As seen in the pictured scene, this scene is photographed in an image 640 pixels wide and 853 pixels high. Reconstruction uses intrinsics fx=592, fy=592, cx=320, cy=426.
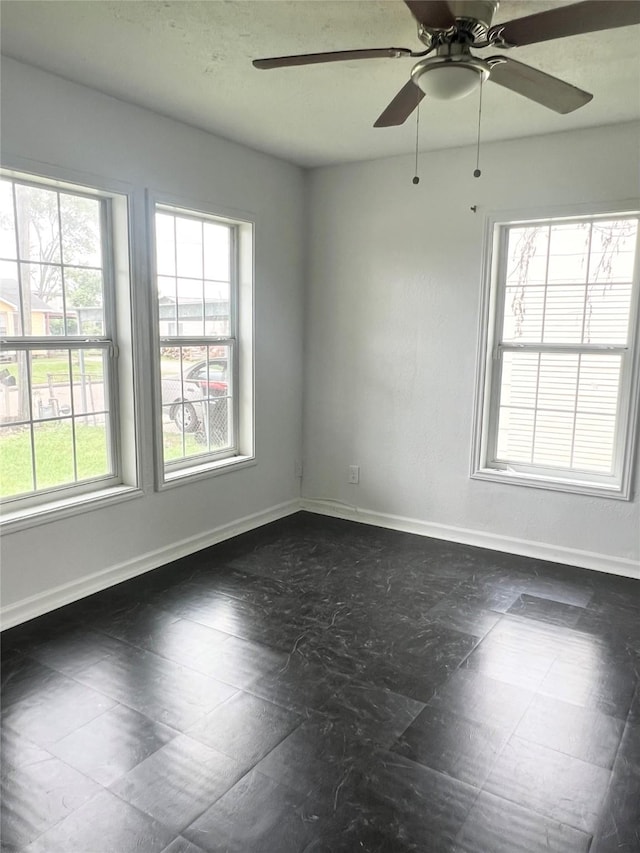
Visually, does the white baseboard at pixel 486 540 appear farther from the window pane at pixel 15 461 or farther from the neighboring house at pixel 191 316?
the window pane at pixel 15 461

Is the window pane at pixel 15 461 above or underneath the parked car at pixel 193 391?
underneath

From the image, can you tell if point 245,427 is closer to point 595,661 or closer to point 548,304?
point 548,304

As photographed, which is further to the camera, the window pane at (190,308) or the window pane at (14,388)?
the window pane at (190,308)

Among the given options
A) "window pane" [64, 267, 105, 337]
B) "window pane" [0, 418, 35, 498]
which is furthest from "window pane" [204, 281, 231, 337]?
"window pane" [0, 418, 35, 498]

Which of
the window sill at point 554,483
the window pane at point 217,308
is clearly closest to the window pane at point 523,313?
the window sill at point 554,483

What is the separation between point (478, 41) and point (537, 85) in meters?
0.33

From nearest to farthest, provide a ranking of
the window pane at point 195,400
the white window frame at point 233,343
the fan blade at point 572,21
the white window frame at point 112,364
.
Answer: the fan blade at point 572,21, the white window frame at point 112,364, the white window frame at point 233,343, the window pane at point 195,400

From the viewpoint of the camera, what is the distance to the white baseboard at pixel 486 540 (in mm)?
3541

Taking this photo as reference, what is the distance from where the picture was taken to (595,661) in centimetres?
258

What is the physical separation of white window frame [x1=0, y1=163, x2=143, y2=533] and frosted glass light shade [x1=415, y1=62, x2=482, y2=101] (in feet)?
5.78

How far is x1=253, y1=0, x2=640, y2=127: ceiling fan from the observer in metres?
1.68

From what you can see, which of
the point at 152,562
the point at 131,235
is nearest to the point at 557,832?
the point at 152,562

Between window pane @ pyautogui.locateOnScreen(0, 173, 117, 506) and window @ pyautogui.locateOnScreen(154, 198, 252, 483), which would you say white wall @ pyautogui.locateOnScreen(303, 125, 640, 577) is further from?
window pane @ pyautogui.locateOnScreen(0, 173, 117, 506)

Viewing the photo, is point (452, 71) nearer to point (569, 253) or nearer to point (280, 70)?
point (280, 70)
